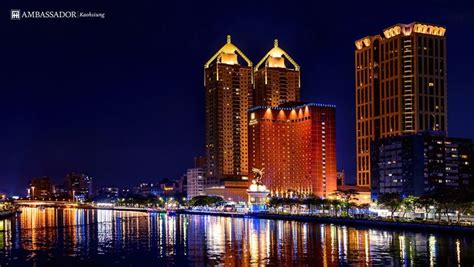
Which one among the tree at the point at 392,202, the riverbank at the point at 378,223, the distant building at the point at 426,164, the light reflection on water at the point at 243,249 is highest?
the distant building at the point at 426,164

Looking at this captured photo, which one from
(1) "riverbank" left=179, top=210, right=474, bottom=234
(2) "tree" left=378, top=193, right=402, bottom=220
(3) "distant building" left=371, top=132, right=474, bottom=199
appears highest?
(3) "distant building" left=371, top=132, right=474, bottom=199

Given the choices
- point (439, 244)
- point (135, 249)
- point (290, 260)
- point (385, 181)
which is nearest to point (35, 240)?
point (135, 249)

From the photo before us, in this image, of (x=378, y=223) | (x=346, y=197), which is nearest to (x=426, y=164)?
(x=346, y=197)

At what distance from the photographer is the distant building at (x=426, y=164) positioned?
531 ft

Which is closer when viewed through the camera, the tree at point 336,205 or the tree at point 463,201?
the tree at point 463,201

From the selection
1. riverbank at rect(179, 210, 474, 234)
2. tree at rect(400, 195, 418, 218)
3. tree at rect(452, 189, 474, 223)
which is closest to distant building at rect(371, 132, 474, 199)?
tree at rect(400, 195, 418, 218)

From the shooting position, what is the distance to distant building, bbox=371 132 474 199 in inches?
6368

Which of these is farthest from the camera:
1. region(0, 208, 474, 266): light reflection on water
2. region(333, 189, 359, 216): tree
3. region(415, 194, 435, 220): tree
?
region(333, 189, 359, 216): tree

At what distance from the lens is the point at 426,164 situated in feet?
533

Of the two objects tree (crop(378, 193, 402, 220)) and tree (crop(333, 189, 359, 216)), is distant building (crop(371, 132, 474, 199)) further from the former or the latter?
tree (crop(378, 193, 402, 220))

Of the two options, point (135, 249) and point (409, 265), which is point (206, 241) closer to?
point (135, 249)

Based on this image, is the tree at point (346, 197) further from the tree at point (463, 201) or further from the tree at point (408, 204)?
the tree at point (463, 201)

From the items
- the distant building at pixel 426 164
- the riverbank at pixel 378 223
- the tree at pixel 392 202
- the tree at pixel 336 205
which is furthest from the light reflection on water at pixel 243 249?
the tree at pixel 336 205

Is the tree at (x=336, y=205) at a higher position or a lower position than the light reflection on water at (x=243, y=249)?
lower
